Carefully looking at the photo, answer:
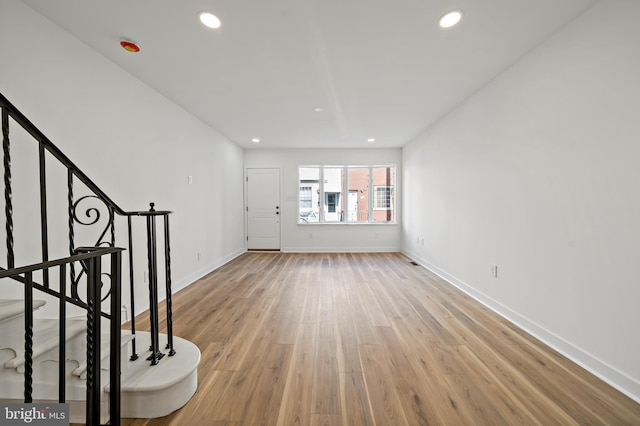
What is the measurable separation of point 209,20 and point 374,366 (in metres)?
2.82

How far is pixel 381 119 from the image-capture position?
4.16 meters

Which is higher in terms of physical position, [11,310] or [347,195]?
[347,195]

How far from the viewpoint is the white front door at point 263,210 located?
635cm

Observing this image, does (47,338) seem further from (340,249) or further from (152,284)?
(340,249)

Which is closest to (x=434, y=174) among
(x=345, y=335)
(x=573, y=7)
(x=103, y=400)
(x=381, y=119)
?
(x=381, y=119)

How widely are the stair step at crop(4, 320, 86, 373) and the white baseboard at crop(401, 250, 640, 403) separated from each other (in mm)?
3168

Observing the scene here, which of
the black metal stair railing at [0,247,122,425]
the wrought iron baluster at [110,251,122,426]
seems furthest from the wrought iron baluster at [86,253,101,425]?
the wrought iron baluster at [110,251,122,426]

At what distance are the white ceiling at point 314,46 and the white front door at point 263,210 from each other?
2.76 meters

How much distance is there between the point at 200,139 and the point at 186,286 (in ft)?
7.48

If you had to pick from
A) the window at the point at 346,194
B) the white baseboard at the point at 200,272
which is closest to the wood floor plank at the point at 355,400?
the white baseboard at the point at 200,272

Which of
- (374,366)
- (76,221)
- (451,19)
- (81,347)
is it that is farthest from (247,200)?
(451,19)

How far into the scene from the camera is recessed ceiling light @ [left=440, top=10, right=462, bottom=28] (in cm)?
186

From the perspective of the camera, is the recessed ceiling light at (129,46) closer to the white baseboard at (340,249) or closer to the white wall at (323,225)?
the white wall at (323,225)

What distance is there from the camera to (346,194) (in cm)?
641
